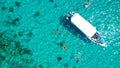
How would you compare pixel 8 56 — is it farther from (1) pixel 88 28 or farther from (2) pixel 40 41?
(1) pixel 88 28

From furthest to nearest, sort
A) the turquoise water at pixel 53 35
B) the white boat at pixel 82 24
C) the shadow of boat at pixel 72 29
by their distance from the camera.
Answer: the shadow of boat at pixel 72 29 < the white boat at pixel 82 24 < the turquoise water at pixel 53 35

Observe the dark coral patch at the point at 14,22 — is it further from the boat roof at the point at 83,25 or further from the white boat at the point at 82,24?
the boat roof at the point at 83,25

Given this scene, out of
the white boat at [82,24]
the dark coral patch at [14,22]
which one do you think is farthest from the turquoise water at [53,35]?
the white boat at [82,24]

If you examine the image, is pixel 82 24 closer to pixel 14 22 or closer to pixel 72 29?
pixel 72 29

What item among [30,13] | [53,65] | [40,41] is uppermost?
[30,13]

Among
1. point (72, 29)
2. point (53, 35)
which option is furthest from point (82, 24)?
point (53, 35)

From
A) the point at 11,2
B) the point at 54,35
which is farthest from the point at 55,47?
the point at 11,2

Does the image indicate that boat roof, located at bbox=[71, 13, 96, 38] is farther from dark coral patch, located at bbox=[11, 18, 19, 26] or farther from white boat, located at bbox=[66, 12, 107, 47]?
dark coral patch, located at bbox=[11, 18, 19, 26]
